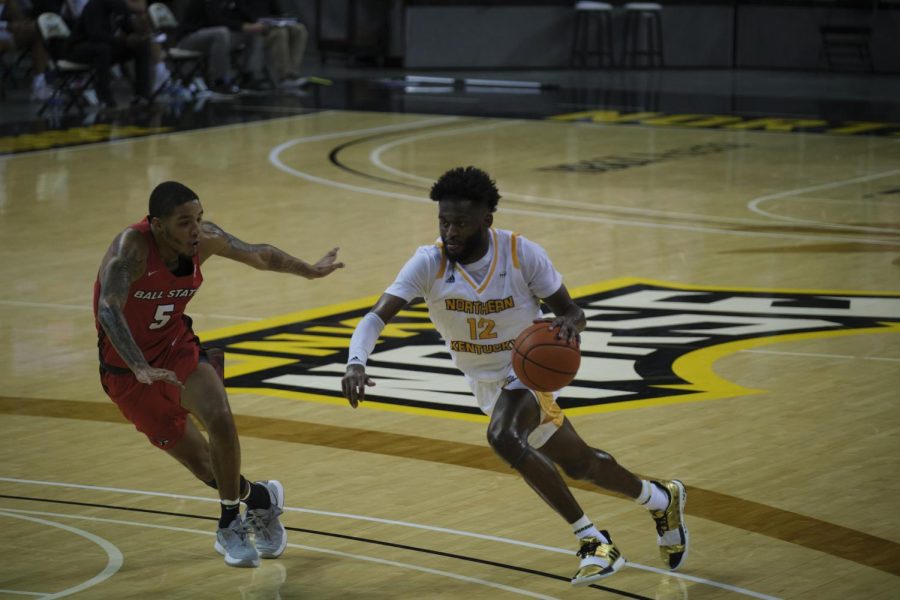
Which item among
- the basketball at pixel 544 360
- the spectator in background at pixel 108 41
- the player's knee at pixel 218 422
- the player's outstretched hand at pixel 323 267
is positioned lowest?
the player's knee at pixel 218 422

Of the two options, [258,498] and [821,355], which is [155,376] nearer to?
[258,498]

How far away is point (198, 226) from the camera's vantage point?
6137mm

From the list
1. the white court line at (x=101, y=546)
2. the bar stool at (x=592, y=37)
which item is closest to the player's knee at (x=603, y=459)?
the white court line at (x=101, y=546)

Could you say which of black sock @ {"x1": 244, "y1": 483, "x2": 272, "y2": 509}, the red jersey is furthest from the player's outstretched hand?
black sock @ {"x1": 244, "y1": 483, "x2": 272, "y2": 509}

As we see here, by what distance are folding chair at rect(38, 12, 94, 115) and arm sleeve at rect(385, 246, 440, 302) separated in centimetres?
1669

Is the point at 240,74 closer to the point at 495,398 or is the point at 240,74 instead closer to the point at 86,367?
the point at 86,367

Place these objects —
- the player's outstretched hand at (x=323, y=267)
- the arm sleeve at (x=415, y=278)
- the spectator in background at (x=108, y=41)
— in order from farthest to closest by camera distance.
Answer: the spectator in background at (x=108, y=41)
the player's outstretched hand at (x=323, y=267)
the arm sleeve at (x=415, y=278)

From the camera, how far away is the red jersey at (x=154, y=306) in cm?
614

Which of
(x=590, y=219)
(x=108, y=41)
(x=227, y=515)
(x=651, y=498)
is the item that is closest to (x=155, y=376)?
(x=227, y=515)

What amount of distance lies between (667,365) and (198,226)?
4147mm

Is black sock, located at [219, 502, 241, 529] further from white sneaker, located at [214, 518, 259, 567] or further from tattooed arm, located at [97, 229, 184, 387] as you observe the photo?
tattooed arm, located at [97, 229, 184, 387]

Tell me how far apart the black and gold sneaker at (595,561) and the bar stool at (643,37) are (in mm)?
23942

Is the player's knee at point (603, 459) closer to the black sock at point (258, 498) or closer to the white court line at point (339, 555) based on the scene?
the white court line at point (339, 555)

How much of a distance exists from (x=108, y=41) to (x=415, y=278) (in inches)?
653
